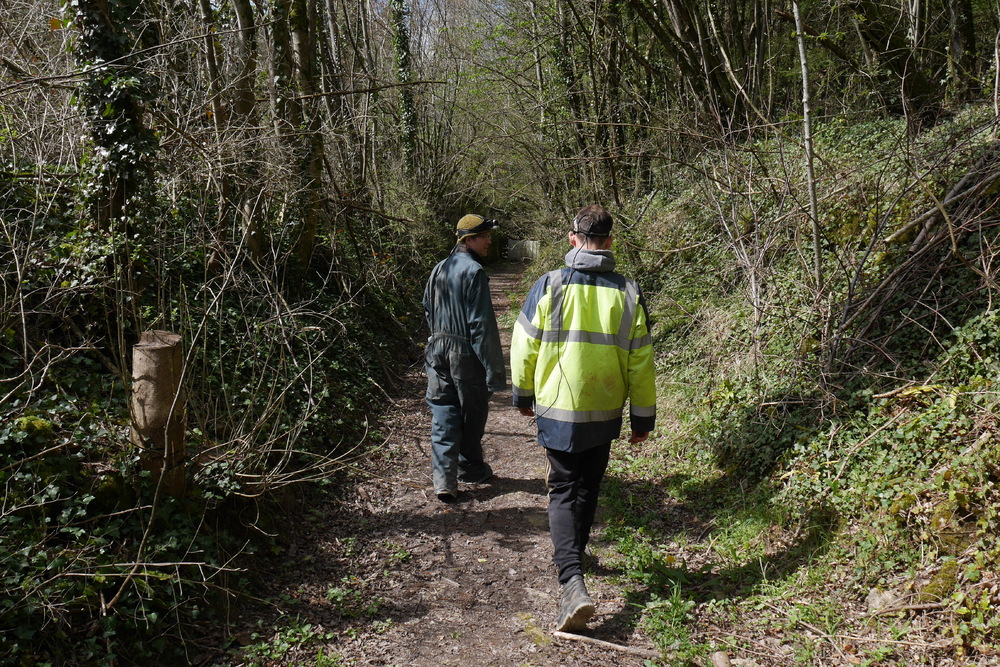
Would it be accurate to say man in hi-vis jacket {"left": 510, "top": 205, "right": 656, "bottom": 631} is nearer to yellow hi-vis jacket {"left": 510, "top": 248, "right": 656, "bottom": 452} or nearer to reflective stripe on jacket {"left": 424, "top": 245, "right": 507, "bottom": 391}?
yellow hi-vis jacket {"left": 510, "top": 248, "right": 656, "bottom": 452}

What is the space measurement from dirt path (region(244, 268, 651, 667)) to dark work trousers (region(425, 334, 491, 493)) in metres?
0.32

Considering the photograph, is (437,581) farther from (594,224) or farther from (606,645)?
(594,224)

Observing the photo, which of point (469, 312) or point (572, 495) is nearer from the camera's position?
point (572, 495)

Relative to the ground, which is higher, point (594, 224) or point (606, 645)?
point (594, 224)

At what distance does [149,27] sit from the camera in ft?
22.1

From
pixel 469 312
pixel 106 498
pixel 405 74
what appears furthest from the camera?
pixel 405 74

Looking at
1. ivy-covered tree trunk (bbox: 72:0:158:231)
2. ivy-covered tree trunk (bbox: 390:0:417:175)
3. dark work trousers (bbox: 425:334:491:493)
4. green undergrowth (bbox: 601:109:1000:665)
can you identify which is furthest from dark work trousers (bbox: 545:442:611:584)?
ivy-covered tree trunk (bbox: 390:0:417:175)

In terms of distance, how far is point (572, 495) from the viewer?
12.0 feet

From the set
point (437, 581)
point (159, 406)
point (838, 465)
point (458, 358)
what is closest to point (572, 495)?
point (437, 581)

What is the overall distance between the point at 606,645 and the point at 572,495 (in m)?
0.78

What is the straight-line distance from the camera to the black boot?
10.9 ft

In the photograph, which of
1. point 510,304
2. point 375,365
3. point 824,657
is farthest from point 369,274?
point 824,657

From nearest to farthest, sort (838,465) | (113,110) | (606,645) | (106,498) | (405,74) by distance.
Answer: (606,645) < (106,498) < (838,465) < (113,110) < (405,74)

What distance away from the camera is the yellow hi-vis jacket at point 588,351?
3.53 meters
